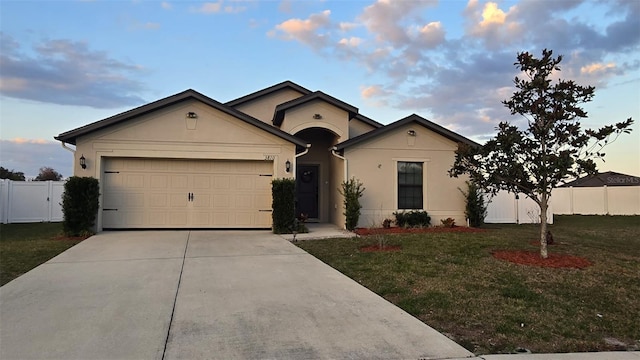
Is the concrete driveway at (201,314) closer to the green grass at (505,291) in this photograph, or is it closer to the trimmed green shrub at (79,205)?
the green grass at (505,291)

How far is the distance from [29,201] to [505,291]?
18.5 metres

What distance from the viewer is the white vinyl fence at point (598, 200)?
22047mm

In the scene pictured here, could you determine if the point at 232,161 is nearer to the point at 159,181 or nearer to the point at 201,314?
the point at 159,181

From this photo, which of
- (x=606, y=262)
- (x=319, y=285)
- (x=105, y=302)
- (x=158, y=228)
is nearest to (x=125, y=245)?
(x=158, y=228)

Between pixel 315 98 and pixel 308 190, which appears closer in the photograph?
pixel 315 98

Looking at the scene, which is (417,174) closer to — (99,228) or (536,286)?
(536,286)

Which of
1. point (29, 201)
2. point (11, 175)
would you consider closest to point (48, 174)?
point (11, 175)

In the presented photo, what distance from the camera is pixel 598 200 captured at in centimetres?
2291

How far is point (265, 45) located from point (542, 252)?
32.0ft

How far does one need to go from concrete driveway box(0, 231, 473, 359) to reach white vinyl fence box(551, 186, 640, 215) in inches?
805

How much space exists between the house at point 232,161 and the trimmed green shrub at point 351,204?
0.51m

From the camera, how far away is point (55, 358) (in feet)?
12.9

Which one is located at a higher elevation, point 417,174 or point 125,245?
point 417,174

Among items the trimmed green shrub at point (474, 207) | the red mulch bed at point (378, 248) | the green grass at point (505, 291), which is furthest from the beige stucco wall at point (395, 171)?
the red mulch bed at point (378, 248)
